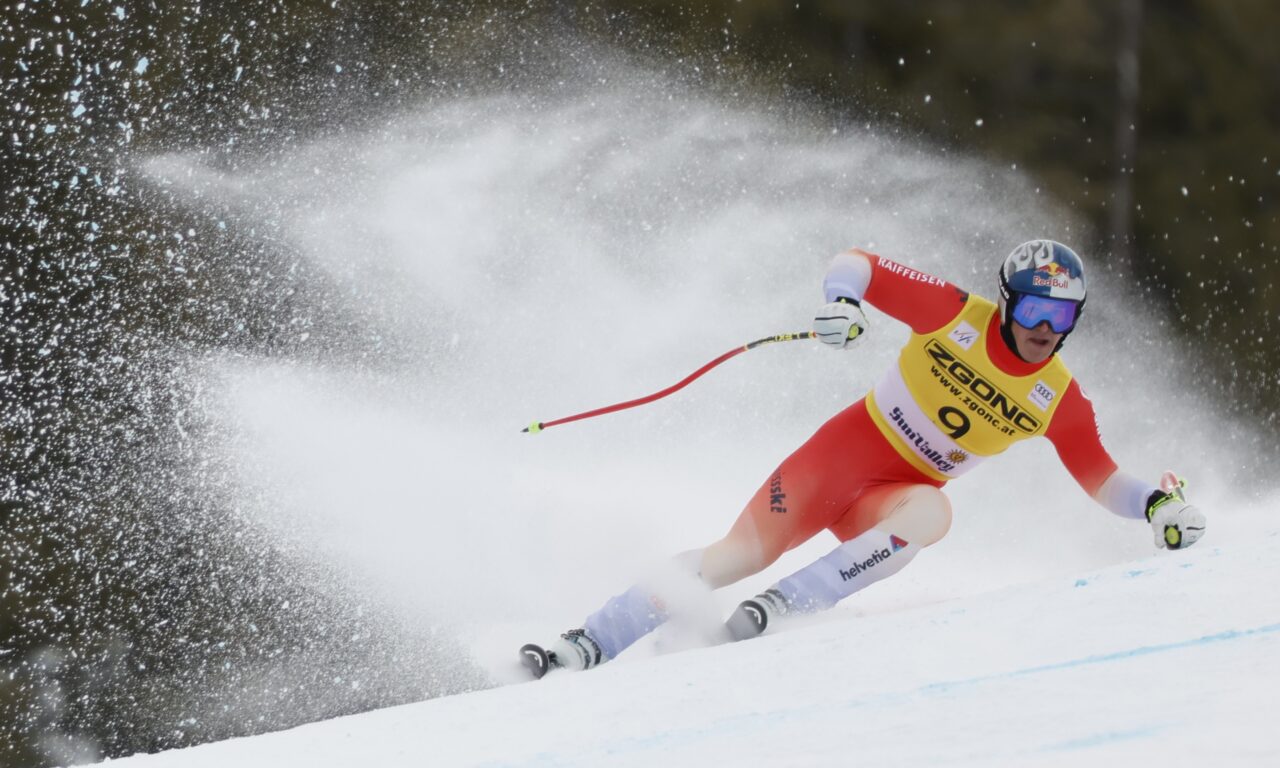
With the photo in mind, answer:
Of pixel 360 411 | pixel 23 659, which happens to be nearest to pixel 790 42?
pixel 360 411

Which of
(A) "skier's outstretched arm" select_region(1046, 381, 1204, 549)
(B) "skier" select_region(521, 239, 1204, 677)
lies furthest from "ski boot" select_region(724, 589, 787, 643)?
(A) "skier's outstretched arm" select_region(1046, 381, 1204, 549)

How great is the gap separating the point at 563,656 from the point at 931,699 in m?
1.34

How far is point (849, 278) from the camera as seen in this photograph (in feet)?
10.5

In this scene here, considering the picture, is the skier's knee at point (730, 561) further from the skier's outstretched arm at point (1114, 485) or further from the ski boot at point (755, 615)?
the skier's outstretched arm at point (1114, 485)

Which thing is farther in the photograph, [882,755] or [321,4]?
[321,4]

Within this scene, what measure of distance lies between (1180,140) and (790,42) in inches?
151

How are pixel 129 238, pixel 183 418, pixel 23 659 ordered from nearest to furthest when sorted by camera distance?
1. pixel 183 418
2. pixel 23 659
3. pixel 129 238

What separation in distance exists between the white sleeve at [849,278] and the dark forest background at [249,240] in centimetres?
212

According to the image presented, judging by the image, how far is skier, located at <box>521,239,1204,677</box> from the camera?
3066mm

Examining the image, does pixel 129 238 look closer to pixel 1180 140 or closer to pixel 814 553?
pixel 814 553

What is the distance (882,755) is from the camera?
165cm

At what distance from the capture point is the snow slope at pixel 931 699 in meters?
1.63

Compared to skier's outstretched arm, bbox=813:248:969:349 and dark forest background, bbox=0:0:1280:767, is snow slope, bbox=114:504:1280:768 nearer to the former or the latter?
skier's outstretched arm, bbox=813:248:969:349

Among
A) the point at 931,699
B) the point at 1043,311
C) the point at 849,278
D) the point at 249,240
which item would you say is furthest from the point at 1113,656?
the point at 249,240
